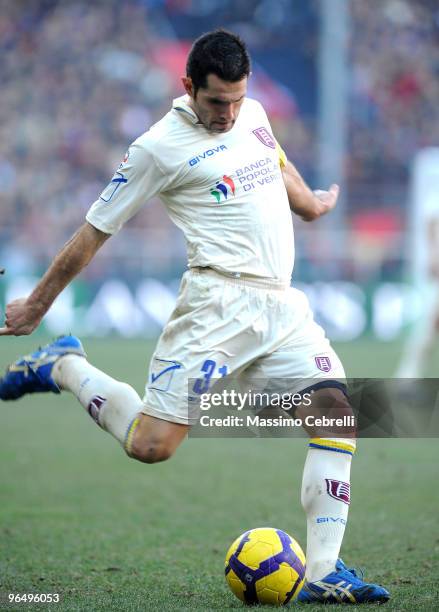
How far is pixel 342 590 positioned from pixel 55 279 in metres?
1.68

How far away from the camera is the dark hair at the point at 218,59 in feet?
13.6

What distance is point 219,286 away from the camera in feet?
14.3

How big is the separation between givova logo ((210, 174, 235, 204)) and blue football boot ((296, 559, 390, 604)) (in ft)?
5.05

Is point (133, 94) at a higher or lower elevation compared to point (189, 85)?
higher

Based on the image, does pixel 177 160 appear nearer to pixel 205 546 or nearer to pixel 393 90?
pixel 205 546

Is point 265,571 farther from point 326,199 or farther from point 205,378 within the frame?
point 326,199

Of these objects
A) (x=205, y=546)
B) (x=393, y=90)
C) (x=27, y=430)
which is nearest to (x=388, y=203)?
(x=393, y=90)

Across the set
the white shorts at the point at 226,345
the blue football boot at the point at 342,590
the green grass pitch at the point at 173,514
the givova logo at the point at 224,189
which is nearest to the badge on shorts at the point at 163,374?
the white shorts at the point at 226,345

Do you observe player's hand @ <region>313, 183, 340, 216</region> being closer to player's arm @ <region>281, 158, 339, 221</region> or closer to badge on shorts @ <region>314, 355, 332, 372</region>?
player's arm @ <region>281, 158, 339, 221</region>

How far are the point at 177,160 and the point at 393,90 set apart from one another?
69.4 ft

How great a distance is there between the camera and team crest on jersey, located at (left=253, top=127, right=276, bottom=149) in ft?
14.7

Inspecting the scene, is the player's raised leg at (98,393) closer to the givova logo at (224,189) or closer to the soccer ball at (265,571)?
the soccer ball at (265,571)

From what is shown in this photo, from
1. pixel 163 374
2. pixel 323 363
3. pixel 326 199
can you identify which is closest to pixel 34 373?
pixel 163 374

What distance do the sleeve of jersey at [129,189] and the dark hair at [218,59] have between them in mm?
353
